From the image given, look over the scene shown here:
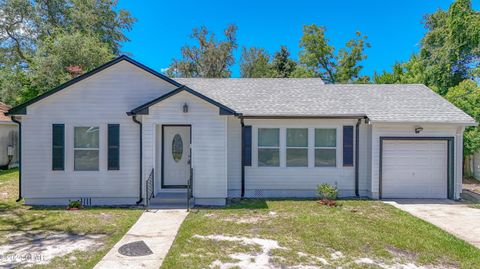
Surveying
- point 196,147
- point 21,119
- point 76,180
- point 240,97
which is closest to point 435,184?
point 240,97

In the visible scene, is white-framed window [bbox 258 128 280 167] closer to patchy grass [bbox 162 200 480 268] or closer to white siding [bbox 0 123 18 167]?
patchy grass [bbox 162 200 480 268]

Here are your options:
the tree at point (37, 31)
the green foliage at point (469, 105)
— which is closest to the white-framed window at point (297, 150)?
the green foliage at point (469, 105)

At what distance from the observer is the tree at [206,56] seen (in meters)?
33.3

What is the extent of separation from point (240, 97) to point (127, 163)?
497 cm

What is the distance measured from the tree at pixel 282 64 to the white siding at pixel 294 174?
81.4ft

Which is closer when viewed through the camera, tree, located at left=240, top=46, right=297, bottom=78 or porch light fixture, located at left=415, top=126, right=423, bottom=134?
porch light fixture, located at left=415, top=126, right=423, bottom=134

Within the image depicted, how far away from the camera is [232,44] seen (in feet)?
111

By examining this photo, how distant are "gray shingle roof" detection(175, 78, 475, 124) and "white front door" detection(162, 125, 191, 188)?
2.12 metres

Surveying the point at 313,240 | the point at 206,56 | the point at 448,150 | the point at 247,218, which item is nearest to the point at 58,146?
the point at 247,218

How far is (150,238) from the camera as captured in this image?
6.53 m

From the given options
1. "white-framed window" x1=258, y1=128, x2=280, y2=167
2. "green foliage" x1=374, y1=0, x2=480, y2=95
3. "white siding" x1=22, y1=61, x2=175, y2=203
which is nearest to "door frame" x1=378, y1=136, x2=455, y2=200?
"white-framed window" x1=258, y1=128, x2=280, y2=167

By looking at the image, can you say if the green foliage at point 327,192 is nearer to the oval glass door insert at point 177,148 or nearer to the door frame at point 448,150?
the door frame at point 448,150

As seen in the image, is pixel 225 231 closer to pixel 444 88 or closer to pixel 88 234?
pixel 88 234

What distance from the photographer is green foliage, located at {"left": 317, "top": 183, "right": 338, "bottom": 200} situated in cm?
1002
